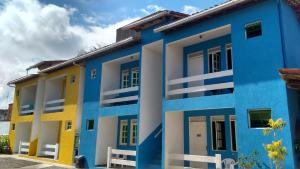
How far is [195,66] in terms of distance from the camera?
15.4m

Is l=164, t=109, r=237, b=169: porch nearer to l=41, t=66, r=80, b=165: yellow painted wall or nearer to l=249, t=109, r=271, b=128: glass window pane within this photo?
l=249, t=109, r=271, b=128: glass window pane

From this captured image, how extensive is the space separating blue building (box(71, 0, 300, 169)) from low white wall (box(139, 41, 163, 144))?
0.06 m

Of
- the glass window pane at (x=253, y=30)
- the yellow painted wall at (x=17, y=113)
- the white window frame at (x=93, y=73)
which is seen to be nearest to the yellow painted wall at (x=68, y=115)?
the white window frame at (x=93, y=73)

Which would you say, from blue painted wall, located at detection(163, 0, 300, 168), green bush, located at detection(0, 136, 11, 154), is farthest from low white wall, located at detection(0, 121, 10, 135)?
blue painted wall, located at detection(163, 0, 300, 168)

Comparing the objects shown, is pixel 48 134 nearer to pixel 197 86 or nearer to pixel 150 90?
pixel 150 90

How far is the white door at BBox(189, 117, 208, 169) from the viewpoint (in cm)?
1463

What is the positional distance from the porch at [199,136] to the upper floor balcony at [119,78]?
4.39m

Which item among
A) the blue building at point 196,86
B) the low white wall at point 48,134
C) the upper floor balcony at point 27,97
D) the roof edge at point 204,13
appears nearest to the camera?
the blue building at point 196,86

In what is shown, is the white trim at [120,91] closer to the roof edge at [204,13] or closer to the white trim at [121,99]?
the white trim at [121,99]

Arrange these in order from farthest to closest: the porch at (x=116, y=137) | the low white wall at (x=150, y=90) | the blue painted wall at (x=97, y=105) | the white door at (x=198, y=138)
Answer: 1. the porch at (x=116, y=137)
2. the blue painted wall at (x=97, y=105)
3. the low white wall at (x=150, y=90)
4. the white door at (x=198, y=138)

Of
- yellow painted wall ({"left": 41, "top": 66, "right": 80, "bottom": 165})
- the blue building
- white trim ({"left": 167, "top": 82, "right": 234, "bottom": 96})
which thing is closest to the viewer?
the blue building

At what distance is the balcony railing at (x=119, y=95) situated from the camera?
56.0 ft

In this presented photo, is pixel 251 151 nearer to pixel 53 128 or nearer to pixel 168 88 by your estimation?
pixel 168 88

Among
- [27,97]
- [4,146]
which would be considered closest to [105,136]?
[27,97]
